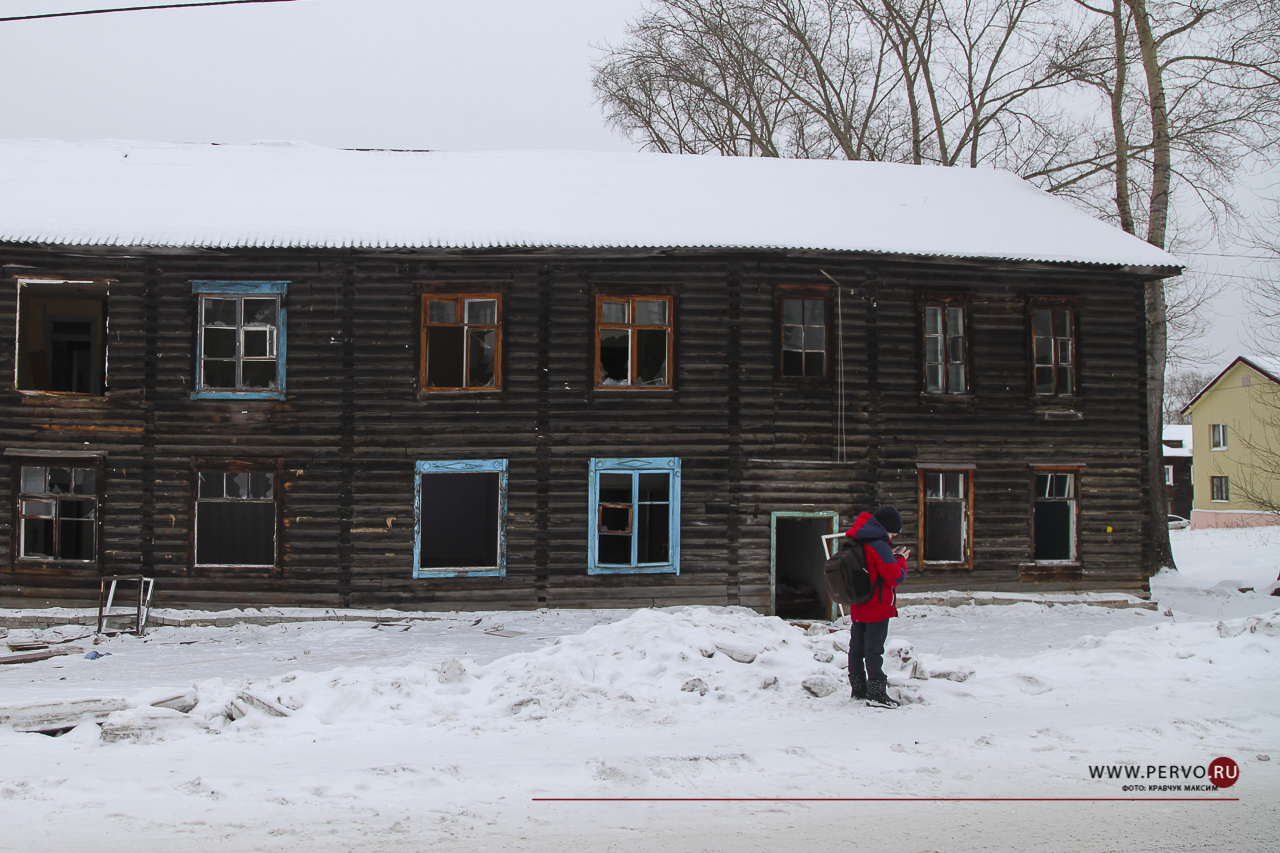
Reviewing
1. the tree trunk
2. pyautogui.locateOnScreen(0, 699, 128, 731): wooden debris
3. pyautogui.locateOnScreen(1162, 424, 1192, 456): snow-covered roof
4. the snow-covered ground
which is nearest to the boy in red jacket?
the snow-covered ground

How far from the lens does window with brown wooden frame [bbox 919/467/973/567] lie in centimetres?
1511

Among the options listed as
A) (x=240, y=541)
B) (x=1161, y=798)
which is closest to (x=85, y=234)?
(x=240, y=541)

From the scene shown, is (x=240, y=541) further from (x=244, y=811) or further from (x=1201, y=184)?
(x=1201, y=184)

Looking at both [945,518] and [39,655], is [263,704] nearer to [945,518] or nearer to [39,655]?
[39,655]

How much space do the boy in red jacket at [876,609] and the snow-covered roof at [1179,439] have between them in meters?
56.0

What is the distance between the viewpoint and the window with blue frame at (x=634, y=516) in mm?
14195

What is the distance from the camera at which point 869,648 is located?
7.42 metres

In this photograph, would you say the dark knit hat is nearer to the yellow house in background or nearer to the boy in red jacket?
the boy in red jacket

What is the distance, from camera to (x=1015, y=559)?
15195 millimetres

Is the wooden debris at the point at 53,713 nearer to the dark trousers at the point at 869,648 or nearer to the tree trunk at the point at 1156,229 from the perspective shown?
the dark trousers at the point at 869,648

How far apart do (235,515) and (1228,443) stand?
4653 centimetres

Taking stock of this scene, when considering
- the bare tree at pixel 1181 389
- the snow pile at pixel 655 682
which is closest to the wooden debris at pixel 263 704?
the snow pile at pixel 655 682

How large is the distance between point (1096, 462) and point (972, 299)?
12.4ft

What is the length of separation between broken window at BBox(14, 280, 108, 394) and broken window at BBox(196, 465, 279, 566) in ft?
8.34
